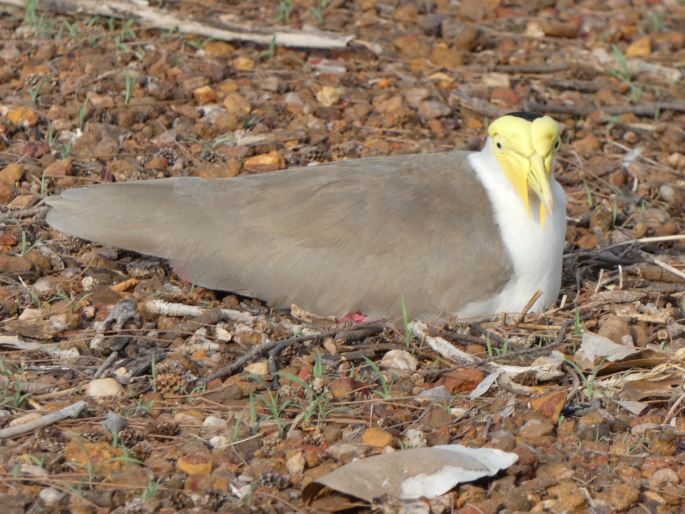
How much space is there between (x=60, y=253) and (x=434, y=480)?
237 centimetres

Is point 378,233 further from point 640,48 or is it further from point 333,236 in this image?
point 640,48

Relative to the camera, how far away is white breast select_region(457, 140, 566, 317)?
5102mm

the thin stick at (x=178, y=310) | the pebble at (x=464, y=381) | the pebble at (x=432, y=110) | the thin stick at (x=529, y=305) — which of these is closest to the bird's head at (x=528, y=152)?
the thin stick at (x=529, y=305)

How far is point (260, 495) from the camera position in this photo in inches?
150

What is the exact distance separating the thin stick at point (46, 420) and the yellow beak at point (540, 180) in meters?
2.09

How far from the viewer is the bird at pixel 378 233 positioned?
5059 mm

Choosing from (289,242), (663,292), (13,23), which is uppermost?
(13,23)

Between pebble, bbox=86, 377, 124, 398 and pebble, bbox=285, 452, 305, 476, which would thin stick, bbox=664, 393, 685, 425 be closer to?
pebble, bbox=285, 452, 305, 476

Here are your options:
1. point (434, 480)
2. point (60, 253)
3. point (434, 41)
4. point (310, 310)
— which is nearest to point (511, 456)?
point (434, 480)

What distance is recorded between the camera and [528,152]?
506 centimetres

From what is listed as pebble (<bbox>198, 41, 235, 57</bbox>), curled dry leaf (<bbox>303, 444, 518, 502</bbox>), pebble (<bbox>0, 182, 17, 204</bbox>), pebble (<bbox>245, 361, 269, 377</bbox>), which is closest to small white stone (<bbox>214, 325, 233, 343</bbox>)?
pebble (<bbox>245, 361, 269, 377</bbox>)

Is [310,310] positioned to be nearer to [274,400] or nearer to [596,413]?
[274,400]

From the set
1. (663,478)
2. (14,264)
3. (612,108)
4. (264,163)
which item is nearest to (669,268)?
(612,108)

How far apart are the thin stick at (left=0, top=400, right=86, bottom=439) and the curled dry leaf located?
948mm
